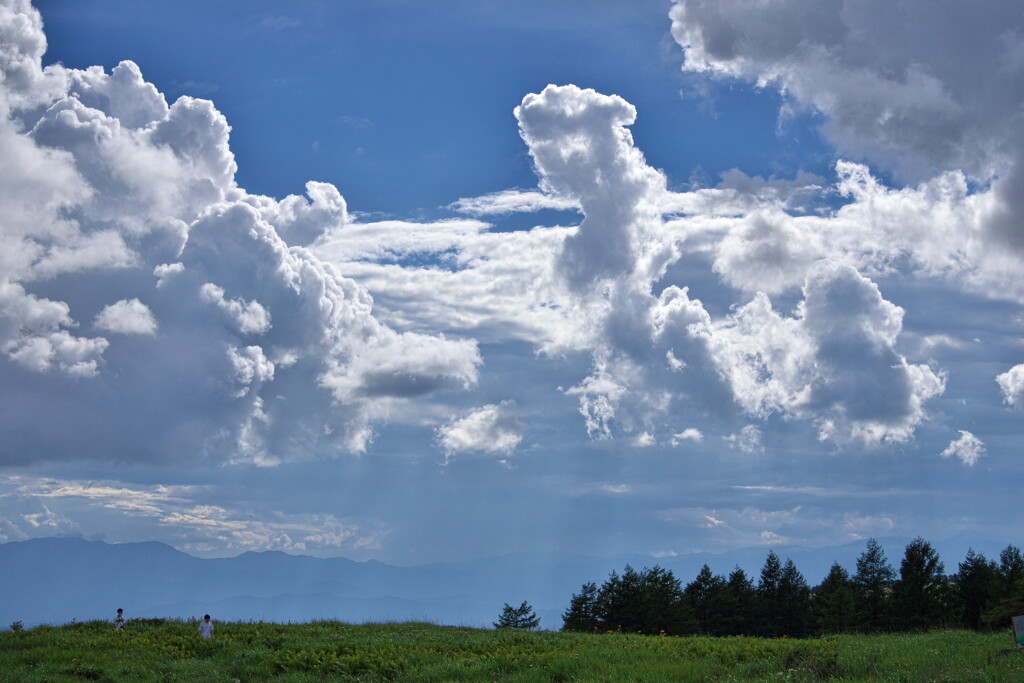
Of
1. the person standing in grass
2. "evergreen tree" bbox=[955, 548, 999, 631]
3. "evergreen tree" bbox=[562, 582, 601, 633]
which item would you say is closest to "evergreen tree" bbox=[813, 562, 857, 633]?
"evergreen tree" bbox=[955, 548, 999, 631]

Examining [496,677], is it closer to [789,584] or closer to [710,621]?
[710,621]

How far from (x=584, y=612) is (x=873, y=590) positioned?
31.5m

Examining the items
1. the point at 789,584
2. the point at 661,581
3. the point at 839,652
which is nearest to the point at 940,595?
the point at 789,584

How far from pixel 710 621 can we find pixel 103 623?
6447 centimetres

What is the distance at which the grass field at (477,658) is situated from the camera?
26.5 m

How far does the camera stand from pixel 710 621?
301ft

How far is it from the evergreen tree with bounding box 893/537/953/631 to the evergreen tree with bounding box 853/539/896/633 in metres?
1.85

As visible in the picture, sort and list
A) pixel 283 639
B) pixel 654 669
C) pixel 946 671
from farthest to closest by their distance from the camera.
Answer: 1. pixel 283 639
2. pixel 654 669
3. pixel 946 671

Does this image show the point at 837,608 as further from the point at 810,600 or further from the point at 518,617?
the point at 518,617

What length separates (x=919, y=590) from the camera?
3319 inches

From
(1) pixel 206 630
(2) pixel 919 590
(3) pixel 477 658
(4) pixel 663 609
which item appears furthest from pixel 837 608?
(1) pixel 206 630

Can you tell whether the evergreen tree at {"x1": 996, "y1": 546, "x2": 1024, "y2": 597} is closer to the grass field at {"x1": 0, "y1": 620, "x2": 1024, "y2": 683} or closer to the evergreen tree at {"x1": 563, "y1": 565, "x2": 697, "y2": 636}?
the evergreen tree at {"x1": 563, "y1": 565, "x2": 697, "y2": 636}

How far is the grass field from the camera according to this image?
87.0 ft

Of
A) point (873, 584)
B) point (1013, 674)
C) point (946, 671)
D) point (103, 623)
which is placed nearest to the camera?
point (1013, 674)
